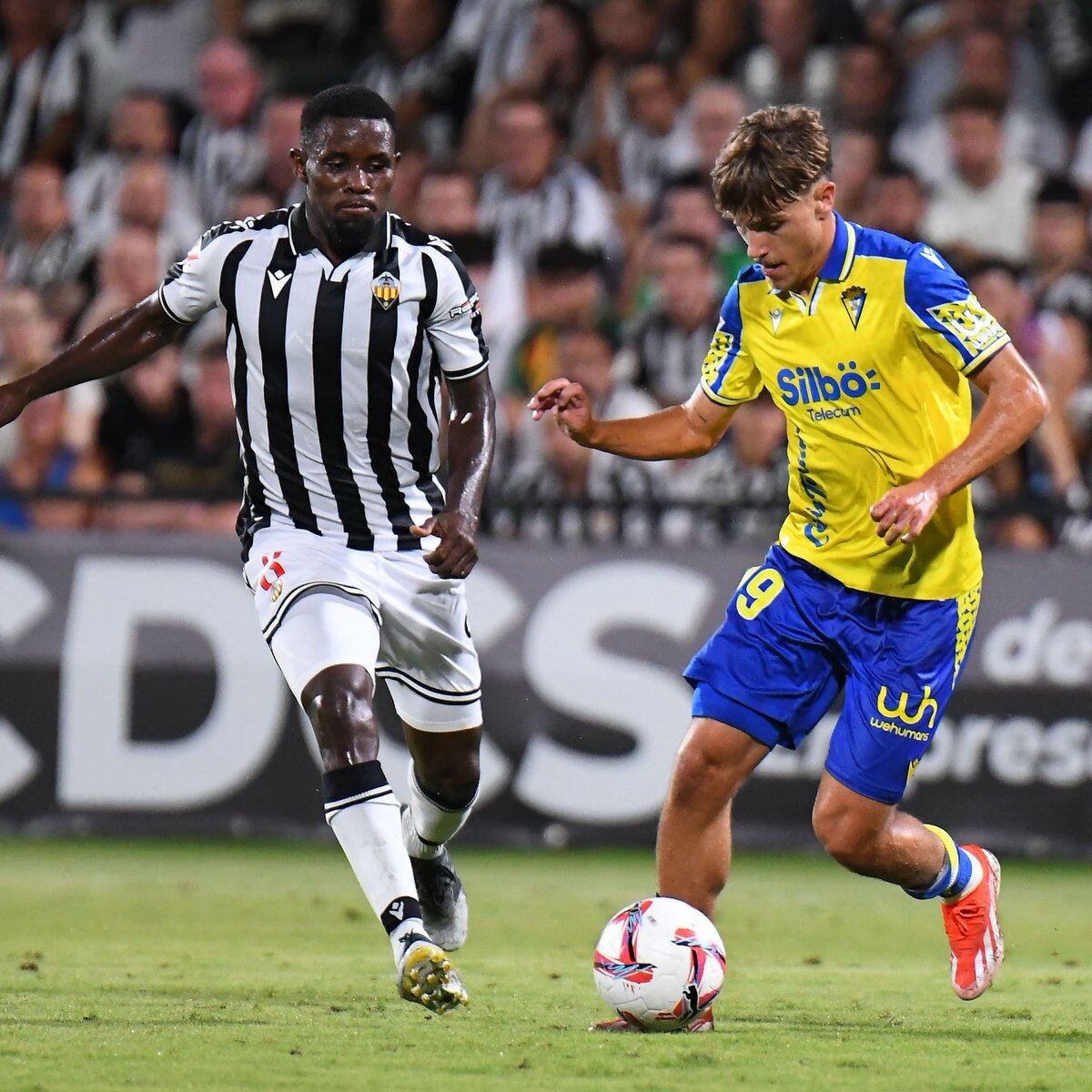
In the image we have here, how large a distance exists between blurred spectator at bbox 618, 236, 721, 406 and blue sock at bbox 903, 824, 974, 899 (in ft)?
17.1

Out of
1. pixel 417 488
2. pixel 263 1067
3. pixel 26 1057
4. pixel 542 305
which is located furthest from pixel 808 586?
pixel 542 305

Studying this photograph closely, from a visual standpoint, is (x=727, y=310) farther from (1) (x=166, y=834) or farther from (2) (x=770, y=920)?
(1) (x=166, y=834)

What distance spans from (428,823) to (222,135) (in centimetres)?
783

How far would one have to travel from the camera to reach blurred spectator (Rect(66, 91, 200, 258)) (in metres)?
12.8

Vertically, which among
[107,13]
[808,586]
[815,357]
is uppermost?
[107,13]

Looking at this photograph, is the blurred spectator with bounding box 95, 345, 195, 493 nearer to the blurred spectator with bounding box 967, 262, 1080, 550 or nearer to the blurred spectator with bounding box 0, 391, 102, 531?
the blurred spectator with bounding box 0, 391, 102, 531

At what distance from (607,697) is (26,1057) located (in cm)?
533

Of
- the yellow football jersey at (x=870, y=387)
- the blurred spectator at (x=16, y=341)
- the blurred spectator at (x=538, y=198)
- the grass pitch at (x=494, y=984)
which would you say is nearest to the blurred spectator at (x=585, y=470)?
the blurred spectator at (x=538, y=198)

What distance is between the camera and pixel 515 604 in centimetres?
962

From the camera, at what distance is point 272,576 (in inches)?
220

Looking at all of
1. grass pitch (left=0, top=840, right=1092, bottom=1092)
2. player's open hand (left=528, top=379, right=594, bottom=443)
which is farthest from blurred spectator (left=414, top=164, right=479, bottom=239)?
player's open hand (left=528, top=379, right=594, bottom=443)

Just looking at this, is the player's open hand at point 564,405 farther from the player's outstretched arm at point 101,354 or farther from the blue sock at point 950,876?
the blue sock at point 950,876

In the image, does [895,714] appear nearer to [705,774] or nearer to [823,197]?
[705,774]

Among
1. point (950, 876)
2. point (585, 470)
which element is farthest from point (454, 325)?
point (585, 470)
